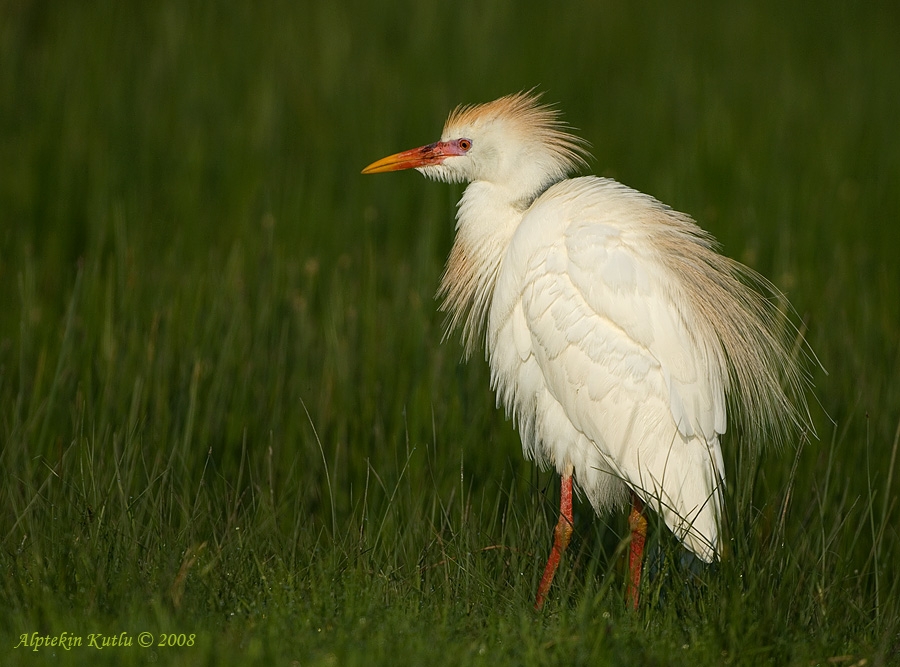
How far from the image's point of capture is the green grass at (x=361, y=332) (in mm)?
2740

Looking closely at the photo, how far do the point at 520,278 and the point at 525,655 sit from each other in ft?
4.37

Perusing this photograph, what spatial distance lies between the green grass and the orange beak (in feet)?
3.14

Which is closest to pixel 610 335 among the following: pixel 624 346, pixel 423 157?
pixel 624 346

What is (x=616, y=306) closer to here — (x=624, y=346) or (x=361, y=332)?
(x=624, y=346)

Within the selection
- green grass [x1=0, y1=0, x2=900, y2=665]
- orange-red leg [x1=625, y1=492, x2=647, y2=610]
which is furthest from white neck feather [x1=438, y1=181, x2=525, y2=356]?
orange-red leg [x1=625, y1=492, x2=647, y2=610]

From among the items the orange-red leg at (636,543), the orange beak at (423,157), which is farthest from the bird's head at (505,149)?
the orange-red leg at (636,543)

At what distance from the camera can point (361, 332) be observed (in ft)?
16.3

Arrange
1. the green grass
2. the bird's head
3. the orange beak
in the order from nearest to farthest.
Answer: the green grass
the bird's head
the orange beak

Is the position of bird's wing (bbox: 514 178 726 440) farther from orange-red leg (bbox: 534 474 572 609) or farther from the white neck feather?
orange-red leg (bbox: 534 474 572 609)

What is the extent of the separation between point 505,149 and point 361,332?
1.66m

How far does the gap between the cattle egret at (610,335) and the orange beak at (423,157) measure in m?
0.13

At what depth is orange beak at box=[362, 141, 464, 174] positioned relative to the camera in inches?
148

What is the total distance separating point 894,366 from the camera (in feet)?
15.3

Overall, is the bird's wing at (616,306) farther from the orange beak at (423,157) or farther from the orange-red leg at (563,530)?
the orange beak at (423,157)
